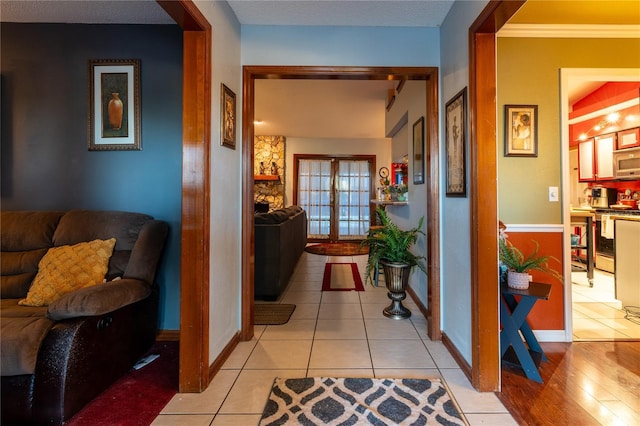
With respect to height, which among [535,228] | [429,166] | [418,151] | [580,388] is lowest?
[580,388]

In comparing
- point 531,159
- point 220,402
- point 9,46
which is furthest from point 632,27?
point 9,46

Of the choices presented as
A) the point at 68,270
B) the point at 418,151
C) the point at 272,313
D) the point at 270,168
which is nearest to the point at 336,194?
the point at 270,168

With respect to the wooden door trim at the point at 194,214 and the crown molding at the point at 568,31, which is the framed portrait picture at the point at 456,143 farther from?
the wooden door trim at the point at 194,214

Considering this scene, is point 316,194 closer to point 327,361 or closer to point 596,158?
point 596,158

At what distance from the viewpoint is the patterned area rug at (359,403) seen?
4.66 ft

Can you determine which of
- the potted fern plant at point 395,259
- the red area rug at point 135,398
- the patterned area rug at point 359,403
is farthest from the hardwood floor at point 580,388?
the red area rug at point 135,398

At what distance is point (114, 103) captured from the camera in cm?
227

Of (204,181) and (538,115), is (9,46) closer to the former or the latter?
(204,181)

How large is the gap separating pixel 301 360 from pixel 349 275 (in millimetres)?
2416

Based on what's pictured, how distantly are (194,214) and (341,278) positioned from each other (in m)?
2.85

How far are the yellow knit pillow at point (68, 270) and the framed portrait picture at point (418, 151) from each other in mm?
2599

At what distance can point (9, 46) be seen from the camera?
7.36 feet

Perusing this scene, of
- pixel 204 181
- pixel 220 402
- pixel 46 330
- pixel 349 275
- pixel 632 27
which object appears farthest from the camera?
pixel 349 275

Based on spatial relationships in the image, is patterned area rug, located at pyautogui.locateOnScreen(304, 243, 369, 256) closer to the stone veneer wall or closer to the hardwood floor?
the stone veneer wall
